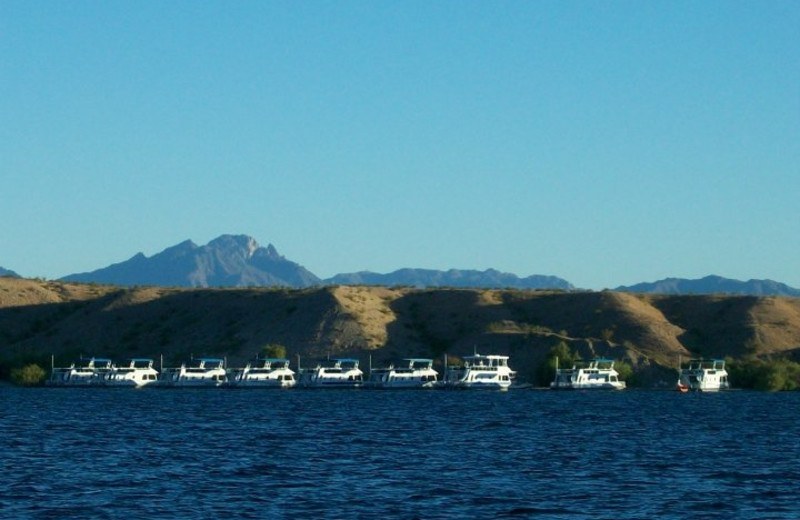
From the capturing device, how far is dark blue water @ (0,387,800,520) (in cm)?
5762

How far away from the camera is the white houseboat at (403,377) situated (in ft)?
545

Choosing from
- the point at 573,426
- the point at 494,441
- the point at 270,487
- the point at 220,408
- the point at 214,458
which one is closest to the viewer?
the point at 270,487

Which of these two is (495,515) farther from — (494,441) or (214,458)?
(494,441)

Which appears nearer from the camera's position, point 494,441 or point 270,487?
point 270,487

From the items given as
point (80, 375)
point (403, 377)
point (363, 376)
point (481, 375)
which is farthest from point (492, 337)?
point (80, 375)

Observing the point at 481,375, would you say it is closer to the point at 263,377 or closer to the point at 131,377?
the point at 263,377

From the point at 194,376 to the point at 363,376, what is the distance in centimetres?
2111

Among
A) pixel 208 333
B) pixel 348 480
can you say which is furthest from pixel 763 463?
pixel 208 333

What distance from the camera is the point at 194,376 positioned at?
557 ft

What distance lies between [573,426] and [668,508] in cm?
4671

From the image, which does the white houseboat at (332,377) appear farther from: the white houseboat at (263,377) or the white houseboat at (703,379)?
the white houseboat at (703,379)

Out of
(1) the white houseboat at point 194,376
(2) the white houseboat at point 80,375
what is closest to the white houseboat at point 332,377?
(1) the white houseboat at point 194,376

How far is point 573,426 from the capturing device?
10431cm

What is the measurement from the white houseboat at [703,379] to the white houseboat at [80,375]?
68.6m
